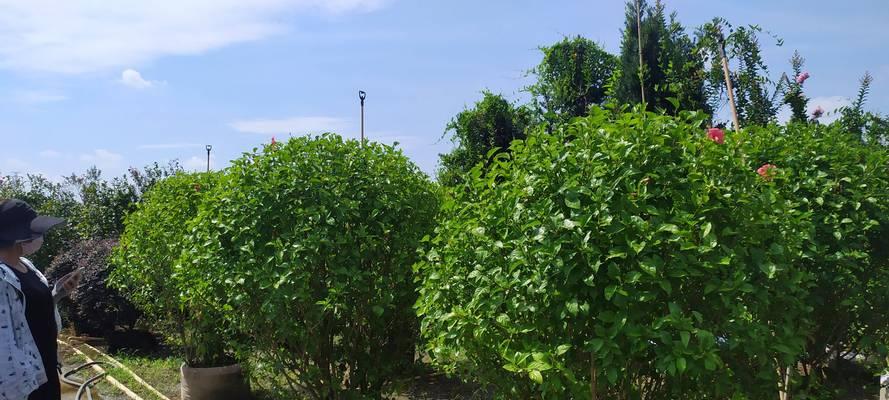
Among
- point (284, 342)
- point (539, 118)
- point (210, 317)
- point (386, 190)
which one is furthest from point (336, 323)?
point (539, 118)

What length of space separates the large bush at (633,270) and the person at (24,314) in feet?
6.57

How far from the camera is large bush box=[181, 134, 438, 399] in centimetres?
408

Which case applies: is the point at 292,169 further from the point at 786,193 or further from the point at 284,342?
the point at 786,193

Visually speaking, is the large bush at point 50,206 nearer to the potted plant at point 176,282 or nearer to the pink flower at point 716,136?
the potted plant at point 176,282

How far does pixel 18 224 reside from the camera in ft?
11.3

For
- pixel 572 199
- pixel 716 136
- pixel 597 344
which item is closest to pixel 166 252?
pixel 572 199

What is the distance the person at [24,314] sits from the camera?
10.2ft

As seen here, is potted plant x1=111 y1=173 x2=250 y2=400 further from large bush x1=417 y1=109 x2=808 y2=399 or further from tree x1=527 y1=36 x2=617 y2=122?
tree x1=527 y1=36 x2=617 y2=122

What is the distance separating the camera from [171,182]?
697cm

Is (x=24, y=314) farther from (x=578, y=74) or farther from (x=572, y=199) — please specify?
(x=578, y=74)

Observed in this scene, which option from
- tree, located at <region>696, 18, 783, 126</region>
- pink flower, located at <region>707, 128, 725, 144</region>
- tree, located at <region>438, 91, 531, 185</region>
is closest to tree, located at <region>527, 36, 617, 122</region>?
tree, located at <region>438, 91, 531, 185</region>

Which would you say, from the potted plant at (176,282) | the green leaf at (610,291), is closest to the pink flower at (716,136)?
the green leaf at (610,291)

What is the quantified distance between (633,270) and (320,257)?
2135mm

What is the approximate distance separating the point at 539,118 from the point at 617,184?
11477 millimetres
